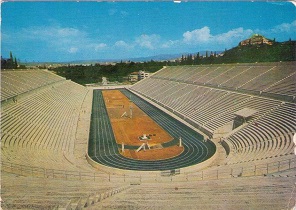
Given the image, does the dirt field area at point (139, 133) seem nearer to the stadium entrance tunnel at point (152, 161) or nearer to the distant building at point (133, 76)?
the stadium entrance tunnel at point (152, 161)

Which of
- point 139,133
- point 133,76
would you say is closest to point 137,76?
point 133,76

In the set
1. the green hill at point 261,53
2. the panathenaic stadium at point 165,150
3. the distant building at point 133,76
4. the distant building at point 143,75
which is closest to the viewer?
the panathenaic stadium at point 165,150

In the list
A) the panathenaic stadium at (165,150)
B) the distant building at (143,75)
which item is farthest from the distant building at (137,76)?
the panathenaic stadium at (165,150)

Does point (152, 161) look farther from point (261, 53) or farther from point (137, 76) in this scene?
point (137, 76)

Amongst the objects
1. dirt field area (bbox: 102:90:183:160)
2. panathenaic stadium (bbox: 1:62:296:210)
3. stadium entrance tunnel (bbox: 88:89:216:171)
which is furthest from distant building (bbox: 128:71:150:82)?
stadium entrance tunnel (bbox: 88:89:216:171)

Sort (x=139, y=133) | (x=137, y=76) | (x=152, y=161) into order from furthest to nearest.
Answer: (x=137, y=76)
(x=139, y=133)
(x=152, y=161)

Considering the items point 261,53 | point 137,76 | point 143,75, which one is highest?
point 261,53

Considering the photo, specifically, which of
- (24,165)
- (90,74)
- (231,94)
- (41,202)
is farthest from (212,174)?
(90,74)

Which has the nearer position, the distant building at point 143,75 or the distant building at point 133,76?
the distant building at point 143,75
